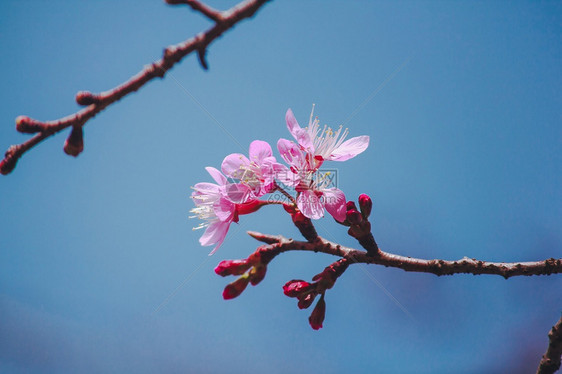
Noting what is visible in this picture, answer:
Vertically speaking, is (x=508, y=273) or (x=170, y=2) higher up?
(x=508, y=273)

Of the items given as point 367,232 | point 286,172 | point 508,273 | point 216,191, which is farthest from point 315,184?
point 508,273

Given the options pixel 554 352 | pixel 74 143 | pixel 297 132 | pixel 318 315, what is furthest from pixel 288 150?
pixel 554 352

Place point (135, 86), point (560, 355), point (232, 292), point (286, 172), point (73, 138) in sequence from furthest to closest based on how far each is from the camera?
point (286, 172), point (232, 292), point (560, 355), point (73, 138), point (135, 86)

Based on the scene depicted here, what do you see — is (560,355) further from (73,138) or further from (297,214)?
(73,138)

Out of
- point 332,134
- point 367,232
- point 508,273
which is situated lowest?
point 367,232

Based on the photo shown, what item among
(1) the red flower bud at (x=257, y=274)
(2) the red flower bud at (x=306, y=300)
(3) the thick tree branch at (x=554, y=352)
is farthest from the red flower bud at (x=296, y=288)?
(3) the thick tree branch at (x=554, y=352)

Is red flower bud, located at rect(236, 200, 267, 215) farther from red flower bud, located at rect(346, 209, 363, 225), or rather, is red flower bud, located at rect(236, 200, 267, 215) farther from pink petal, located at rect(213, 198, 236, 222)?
red flower bud, located at rect(346, 209, 363, 225)

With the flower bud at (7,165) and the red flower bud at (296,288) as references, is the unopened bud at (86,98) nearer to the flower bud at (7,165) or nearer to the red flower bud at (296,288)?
the flower bud at (7,165)

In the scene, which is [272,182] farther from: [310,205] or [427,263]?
[427,263]

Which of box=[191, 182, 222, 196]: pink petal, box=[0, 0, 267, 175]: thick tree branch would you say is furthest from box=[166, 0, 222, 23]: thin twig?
box=[191, 182, 222, 196]: pink petal
